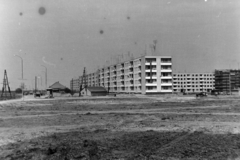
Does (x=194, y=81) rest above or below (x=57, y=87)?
above

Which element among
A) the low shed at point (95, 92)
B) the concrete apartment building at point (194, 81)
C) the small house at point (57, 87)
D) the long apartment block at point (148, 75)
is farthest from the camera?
the concrete apartment building at point (194, 81)

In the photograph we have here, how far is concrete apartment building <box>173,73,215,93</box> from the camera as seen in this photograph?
142 metres

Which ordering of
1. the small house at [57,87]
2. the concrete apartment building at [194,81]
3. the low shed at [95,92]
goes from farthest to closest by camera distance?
1. the concrete apartment building at [194,81]
2. the small house at [57,87]
3. the low shed at [95,92]

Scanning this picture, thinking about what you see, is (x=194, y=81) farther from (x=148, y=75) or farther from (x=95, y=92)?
(x=95, y=92)

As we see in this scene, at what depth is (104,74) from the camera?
443ft

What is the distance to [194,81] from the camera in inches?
5610

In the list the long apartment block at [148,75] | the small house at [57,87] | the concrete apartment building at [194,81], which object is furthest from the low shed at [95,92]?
the concrete apartment building at [194,81]

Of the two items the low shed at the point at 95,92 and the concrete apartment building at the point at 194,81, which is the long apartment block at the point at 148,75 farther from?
the concrete apartment building at the point at 194,81

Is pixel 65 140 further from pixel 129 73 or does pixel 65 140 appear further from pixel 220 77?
pixel 220 77

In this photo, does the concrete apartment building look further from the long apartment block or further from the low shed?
the low shed

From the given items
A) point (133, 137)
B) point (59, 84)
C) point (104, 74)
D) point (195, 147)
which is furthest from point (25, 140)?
point (104, 74)

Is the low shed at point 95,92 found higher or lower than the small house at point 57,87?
lower

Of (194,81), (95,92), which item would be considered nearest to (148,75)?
(95,92)

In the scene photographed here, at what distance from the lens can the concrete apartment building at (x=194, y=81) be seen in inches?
5591
